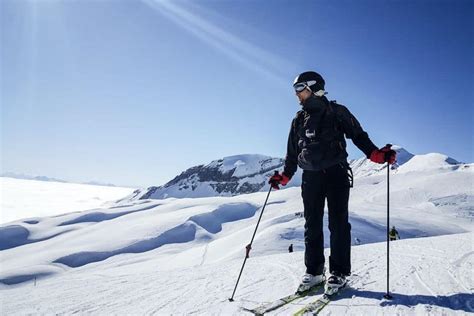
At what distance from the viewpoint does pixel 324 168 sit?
14.7 feet

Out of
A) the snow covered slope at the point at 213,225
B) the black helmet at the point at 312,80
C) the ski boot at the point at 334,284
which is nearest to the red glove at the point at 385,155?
the black helmet at the point at 312,80

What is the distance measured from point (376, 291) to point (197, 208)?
69.4 metres

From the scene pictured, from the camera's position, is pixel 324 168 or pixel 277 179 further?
pixel 277 179

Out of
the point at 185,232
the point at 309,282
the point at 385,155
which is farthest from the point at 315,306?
the point at 185,232

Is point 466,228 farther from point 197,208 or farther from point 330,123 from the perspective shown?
point 330,123

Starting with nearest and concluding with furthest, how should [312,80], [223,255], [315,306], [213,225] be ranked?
[315,306] → [312,80] → [223,255] → [213,225]

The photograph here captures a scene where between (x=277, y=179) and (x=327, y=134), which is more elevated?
(x=327, y=134)

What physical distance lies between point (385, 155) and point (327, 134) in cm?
77

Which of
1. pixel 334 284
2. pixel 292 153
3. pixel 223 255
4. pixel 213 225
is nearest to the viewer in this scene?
pixel 334 284

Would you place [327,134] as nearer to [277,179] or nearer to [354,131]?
[354,131]

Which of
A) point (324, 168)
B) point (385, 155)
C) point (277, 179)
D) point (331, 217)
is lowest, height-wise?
point (331, 217)

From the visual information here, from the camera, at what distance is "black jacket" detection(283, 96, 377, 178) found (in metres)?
4.46

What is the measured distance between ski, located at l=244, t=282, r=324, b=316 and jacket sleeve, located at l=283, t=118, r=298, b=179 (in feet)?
5.51

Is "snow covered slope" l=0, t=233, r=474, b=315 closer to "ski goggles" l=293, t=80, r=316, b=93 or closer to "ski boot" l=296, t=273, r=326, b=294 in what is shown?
"ski boot" l=296, t=273, r=326, b=294
